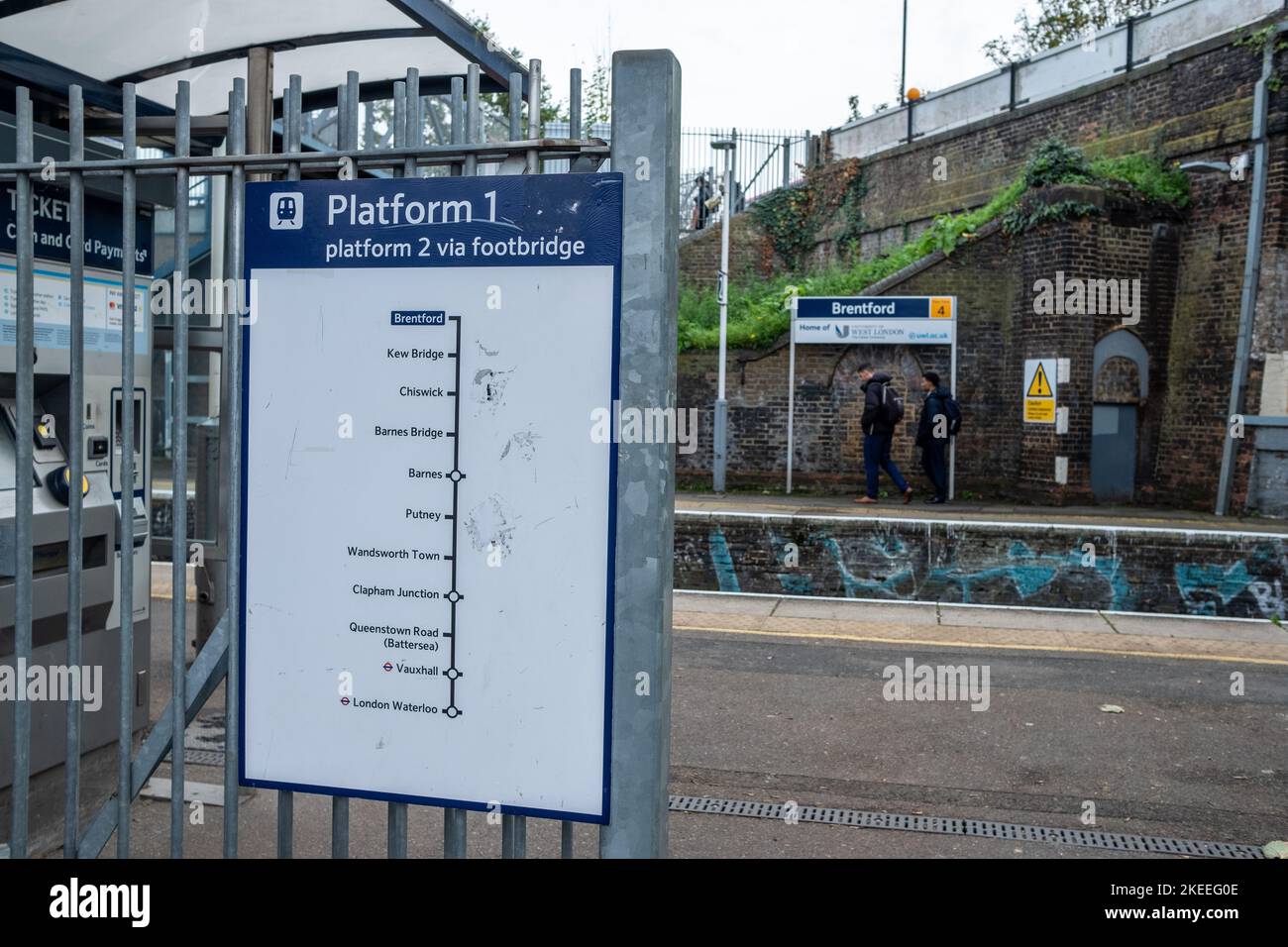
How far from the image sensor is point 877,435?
17.4 m

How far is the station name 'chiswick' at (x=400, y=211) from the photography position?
9.22 feet

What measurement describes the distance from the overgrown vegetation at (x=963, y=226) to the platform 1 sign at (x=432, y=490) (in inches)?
648

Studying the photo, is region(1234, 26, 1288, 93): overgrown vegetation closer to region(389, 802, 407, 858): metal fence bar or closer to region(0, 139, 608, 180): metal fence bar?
region(0, 139, 608, 180): metal fence bar

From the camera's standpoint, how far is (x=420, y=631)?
2.94 meters

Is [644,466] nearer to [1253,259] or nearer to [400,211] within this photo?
[400,211]

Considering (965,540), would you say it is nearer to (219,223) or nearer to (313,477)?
(219,223)

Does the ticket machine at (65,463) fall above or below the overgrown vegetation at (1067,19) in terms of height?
below

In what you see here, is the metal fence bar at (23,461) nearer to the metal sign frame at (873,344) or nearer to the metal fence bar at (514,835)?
the metal fence bar at (514,835)

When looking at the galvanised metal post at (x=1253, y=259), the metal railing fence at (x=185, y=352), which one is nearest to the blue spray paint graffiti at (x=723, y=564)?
the galvanised metal post at (x=1253, y=259)

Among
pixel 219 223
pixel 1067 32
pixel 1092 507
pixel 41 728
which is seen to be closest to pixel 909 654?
pixel 219 223

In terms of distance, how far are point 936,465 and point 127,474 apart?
50.4 ft

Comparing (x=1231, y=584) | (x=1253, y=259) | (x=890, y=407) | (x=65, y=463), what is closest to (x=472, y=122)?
(x=65, y=463)
